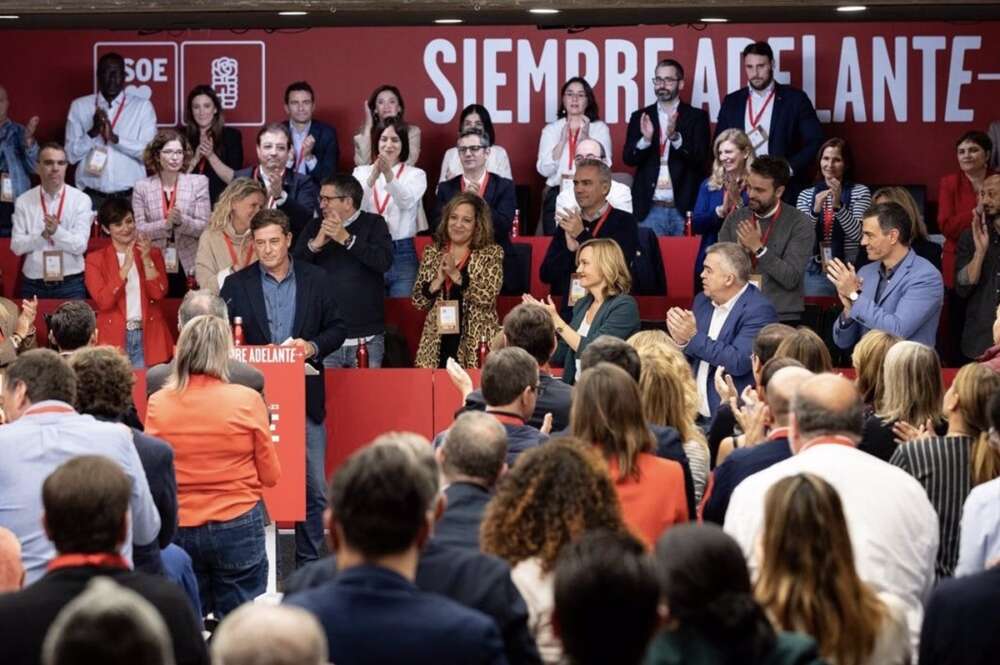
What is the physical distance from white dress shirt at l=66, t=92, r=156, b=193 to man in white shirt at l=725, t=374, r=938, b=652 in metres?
9.08

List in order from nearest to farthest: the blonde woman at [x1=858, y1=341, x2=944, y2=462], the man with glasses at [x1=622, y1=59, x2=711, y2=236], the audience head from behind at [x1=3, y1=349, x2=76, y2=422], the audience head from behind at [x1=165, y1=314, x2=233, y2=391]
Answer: the audience head from behind at [x1=3, y1=349, x2=76, y2=422] → the blonde woman at [x1=858, y1=341, x2=944, y2=462] → the audience head from behind at [x1=165, y1=314, x2=233, y2=391] → the man with glasses at [x1=622, y1=59, x2=711, y2=236]

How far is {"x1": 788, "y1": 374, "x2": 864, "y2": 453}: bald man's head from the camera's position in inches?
195

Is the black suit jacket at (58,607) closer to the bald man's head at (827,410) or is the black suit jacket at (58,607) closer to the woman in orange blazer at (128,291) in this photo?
the bald man's head at (827,410)

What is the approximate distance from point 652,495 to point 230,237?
18.8 feet

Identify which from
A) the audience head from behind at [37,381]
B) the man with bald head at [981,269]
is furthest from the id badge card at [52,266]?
the audience head from behind at [37,381]

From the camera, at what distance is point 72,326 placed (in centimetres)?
748

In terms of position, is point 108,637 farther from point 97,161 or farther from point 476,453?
point 97,161

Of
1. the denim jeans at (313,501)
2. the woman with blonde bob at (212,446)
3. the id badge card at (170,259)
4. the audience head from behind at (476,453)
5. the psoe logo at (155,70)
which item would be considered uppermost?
the psoe logo at (155,70)

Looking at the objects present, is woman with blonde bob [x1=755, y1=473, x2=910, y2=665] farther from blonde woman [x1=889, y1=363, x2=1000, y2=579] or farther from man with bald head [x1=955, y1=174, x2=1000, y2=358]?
man with bald head [x1=955, y1=174, x2=1000, y2=358]

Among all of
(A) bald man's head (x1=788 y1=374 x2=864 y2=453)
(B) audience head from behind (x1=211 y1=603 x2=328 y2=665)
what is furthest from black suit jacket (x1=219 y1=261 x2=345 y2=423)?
(B) audience head from behind (x1=211 y1=603 x2=328 y2=665)

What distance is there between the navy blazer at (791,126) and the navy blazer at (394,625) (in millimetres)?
9330

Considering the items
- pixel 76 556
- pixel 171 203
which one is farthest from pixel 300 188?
pixel 76 556

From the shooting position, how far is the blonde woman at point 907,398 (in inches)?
248

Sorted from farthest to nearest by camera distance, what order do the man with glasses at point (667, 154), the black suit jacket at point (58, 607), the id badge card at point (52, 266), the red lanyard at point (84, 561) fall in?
A: 1. the man with glasses at point (667, 154)
2. the id badge card at point (52, 266)
3. the red lanyard at point (84, 561)
4. the black suit jacket at point (58, 607)
